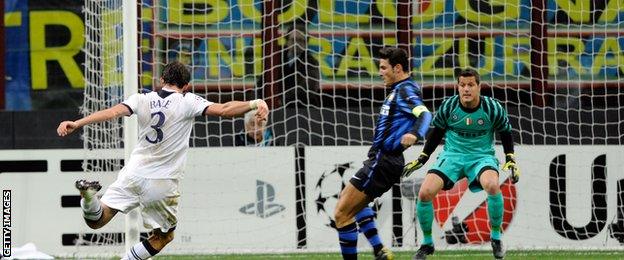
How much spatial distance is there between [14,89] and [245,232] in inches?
108

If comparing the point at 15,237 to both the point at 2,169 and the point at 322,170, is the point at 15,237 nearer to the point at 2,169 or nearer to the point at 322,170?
the point at 2,169

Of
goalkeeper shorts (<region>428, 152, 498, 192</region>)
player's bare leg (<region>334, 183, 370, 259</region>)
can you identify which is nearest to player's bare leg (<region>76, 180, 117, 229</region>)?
player's bare leg (<region>334, 183, 370, 259</region>)

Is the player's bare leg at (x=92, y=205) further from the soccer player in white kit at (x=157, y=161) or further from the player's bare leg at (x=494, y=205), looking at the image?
the player's bare leg at (x=494, y=205)

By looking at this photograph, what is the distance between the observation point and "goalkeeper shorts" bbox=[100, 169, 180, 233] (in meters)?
9.37

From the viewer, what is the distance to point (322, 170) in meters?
12.7

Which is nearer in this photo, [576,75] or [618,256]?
[618,256]

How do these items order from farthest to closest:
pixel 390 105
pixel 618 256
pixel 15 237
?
pixel 15 237, pixel 618 256, pixel 390 105

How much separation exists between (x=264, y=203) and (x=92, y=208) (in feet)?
12.5

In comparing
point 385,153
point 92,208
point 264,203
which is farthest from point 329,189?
point 92,208

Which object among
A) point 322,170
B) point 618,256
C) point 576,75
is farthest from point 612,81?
point 322,170

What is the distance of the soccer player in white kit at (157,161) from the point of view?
9.27 meters

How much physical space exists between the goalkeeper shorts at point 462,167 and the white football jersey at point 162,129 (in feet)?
8.53
